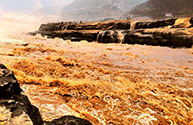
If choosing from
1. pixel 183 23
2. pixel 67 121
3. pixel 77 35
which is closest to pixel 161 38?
pixel 183 23

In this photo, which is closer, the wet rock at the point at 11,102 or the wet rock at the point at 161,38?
the wet rock at the point at 11,102

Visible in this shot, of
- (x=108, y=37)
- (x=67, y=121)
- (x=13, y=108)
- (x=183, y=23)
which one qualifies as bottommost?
(x=67, y=121)

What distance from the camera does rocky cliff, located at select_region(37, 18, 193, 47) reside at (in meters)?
10.8

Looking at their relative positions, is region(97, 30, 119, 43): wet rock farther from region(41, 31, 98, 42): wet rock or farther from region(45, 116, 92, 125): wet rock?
region(45, 116, 92, 125): wet rock

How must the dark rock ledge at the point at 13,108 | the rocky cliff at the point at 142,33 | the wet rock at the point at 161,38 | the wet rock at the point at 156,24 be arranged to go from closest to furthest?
1. the dark rock ledge at the point at 13,108
2. the wet rock at the point at 161,38
3. the rocky cliff at the point at 142,33
4. the wet rock at the point at 156,24

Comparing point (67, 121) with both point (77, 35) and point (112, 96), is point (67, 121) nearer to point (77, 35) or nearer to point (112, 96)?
point (112, 96)

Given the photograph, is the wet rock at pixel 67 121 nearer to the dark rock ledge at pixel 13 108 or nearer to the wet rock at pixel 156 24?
the dark rock ledge at pixel 13 108

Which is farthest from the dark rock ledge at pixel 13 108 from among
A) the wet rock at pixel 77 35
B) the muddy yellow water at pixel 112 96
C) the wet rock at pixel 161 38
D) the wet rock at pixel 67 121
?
the wet rock at pixel 77 35

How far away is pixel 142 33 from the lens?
41.7ft

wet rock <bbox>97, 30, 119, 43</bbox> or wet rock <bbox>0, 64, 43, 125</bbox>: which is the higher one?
wet rock <bbox>97, 30, 119, 43</bbox>

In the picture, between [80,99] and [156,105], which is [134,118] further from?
[80,99]

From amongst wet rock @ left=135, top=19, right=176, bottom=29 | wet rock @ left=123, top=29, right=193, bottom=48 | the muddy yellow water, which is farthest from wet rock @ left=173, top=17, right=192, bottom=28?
the muddy yellow water

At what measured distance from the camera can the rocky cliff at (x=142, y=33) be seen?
1084 cm

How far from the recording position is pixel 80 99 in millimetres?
2703
